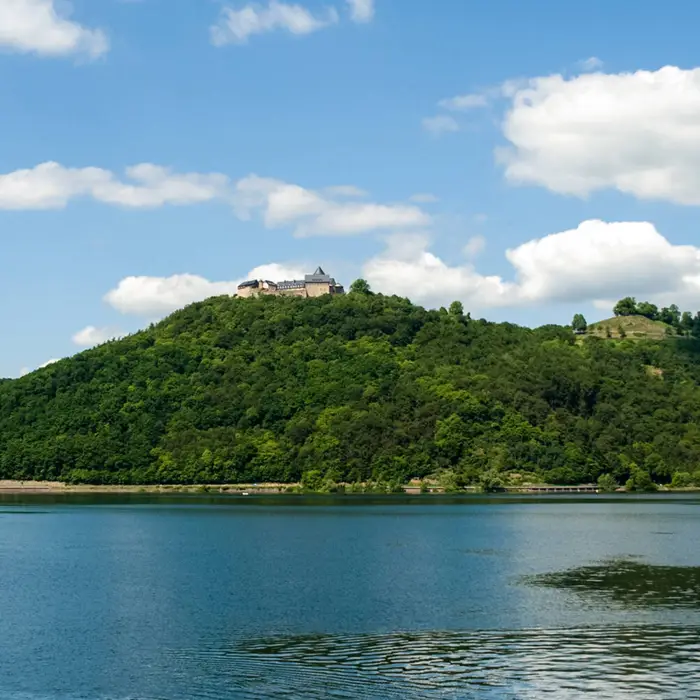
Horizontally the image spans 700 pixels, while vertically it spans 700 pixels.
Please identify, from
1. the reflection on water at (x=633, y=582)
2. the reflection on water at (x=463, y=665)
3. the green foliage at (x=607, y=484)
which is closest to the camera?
the reflection on water at (x=463, y=665)

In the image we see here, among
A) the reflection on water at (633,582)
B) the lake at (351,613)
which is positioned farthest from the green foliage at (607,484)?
the reflection on water at (633,582)

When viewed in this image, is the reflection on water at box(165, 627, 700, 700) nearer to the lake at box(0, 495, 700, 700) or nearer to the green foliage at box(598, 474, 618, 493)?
the lake at box(0, 495, 700, 700)

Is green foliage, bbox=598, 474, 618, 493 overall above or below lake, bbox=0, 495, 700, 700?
above

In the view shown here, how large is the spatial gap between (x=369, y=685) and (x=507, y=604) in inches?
735

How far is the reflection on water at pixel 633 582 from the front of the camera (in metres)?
52.8

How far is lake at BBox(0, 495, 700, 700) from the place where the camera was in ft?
116

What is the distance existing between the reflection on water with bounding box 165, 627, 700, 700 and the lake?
0.38ft

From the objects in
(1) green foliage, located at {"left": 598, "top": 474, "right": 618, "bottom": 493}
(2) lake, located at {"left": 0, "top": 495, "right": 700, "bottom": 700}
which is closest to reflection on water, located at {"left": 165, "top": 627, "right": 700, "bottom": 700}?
Answer: (2) lake, located at {"left": 0, "top": 495, "right": 700, "bottom": 700}

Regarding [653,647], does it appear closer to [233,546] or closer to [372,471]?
[233,546]

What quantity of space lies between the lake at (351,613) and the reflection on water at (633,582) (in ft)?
0.61

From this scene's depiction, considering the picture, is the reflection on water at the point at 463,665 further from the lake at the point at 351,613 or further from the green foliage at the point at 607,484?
the green foliage at the point at 607,484

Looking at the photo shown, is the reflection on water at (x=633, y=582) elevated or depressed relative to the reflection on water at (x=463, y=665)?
elevated

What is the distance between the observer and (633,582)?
196 feet

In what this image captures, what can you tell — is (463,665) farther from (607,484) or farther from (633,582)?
(607,484)
